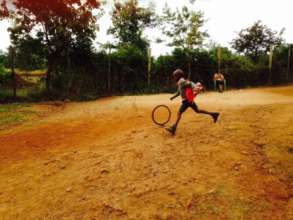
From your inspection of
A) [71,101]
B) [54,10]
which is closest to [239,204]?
[71,101]

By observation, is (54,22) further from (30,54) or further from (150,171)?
(150,171)

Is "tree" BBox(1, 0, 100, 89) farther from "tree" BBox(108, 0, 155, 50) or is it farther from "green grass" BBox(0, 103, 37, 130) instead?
"tree" BBox(108, 0, 155, 50)

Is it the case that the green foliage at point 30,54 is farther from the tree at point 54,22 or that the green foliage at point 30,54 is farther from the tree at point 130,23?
the tree at point 130,23

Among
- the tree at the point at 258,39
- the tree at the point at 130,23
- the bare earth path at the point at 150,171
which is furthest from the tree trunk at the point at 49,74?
the tree at the point at 258,39

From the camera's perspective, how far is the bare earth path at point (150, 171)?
4250mm

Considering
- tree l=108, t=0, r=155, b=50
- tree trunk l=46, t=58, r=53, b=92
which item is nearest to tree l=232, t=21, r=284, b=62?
tree l=108, t=0, r=155, b=50

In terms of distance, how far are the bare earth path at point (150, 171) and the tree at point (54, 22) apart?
7.24m

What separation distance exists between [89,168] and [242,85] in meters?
15.9

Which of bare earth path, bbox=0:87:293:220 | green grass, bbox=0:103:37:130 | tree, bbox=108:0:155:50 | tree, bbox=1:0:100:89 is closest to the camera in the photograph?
bare earth path, bbox=0:87:293:220

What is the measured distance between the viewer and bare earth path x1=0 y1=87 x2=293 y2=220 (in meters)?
4.25

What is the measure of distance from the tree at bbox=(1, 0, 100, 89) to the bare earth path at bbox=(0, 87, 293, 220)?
724 centimetres

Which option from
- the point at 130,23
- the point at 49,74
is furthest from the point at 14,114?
the point at 130,23

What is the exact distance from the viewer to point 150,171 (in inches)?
202

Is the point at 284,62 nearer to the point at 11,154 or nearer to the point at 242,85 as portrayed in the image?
the point at 242,85
